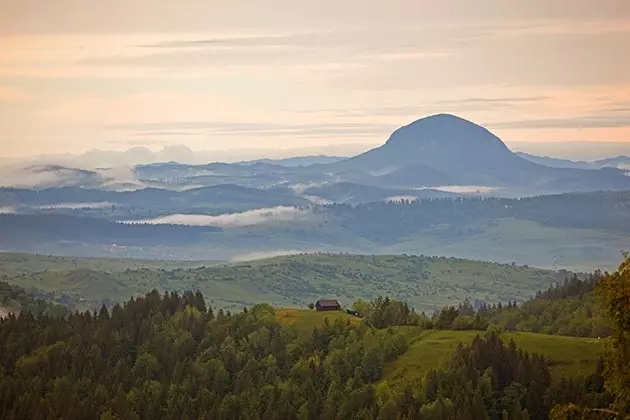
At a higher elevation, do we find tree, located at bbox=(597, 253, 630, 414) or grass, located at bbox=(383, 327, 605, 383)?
tree, located at bbox=(597, 253, 630, 414)

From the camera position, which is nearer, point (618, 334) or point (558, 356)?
point (618, 334)

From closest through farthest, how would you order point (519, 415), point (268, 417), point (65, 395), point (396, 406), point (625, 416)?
point (625, 416) < point (519, 415) < point (396, 406) < point (268, 417) < point (65, 395)

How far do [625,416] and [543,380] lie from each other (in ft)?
419

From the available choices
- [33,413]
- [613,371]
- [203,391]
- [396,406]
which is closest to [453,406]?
[396,406]

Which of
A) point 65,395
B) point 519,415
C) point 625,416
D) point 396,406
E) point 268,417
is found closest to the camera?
point 625,416

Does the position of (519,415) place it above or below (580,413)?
below

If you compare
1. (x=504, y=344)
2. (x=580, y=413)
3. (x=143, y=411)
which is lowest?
(x=143, y=411)

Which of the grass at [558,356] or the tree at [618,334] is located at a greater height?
the tree at [618,334]

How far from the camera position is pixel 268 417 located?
7126 inches

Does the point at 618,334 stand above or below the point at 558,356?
above

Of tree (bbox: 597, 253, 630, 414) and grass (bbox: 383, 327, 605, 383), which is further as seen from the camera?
grass (bbox: 383, 327, 605, 383)

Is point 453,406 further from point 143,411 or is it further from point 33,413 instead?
point 33,413

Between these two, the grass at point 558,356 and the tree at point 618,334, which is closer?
the tree at point 618,334

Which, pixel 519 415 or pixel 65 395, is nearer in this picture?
pixel 519 415
